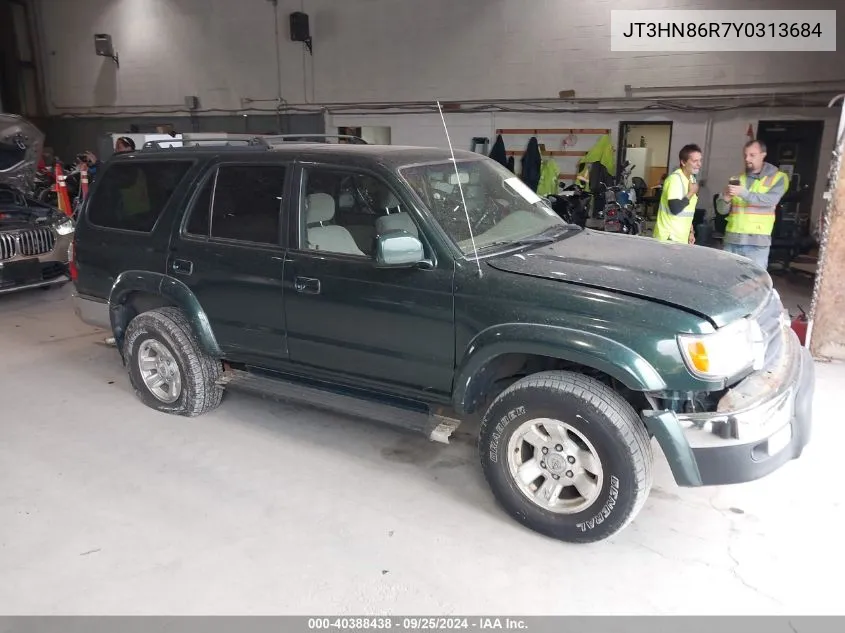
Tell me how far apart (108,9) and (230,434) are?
16.8 m

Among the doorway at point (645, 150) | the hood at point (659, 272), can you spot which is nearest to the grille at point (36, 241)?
the hood at point (659, 272)

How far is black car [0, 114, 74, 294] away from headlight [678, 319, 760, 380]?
276 inches

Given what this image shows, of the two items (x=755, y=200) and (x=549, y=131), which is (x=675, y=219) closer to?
(x=755, y=200)

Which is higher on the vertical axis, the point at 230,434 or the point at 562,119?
the point at 562,119

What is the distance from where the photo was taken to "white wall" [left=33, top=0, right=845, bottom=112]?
10734mm

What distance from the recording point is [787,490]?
3.36 m

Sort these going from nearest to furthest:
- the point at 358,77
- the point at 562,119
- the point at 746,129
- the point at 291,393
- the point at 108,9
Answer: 1. the point at 291,393
2. the point at 746,129
3. the point at 562,119
4. the point at 358,77
5. the point at 108,9

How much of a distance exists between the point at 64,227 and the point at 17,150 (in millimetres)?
1255

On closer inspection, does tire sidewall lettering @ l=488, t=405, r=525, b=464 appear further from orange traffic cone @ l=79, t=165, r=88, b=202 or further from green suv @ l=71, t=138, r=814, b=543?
orange traffic cone @ l=79, t=165, r=88, b=202

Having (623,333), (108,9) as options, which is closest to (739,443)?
(623,333)

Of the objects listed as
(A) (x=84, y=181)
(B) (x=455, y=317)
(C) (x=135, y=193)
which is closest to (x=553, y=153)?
(A) (x=84, y=181)

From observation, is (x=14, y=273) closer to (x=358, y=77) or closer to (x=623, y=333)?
(x=623, y=333)

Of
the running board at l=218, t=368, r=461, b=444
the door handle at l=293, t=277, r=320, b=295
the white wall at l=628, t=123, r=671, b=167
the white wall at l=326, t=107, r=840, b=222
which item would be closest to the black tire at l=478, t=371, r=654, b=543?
the running board at l=218, t=368, r=461, b=444

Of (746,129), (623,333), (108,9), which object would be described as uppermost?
(108,9)
